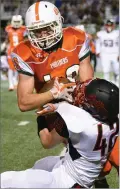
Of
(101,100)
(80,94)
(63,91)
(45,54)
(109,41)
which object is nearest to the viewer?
(101,100)

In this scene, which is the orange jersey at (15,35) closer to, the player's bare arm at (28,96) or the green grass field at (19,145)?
the green grass field at (19,145)

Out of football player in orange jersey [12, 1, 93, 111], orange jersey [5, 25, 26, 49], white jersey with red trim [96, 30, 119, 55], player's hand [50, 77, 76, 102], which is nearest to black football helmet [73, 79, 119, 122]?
player's hand [50, 77, 76, 102]

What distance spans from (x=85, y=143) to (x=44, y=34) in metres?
1.22

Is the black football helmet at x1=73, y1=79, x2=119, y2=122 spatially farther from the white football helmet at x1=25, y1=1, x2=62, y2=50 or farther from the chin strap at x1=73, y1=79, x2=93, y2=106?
the white football helmet at x1=25, y1=1, x2=62, y2=50

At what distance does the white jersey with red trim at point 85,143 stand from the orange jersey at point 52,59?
953 millimetres

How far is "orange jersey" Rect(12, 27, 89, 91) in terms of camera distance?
12.1ft

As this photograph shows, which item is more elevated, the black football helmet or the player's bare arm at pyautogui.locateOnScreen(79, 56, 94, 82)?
the black football helmet

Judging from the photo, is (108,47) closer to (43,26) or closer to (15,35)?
(15,35)

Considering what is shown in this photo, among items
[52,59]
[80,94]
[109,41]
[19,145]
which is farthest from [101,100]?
[109,41]

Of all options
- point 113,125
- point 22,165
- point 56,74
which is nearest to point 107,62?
point 22,165

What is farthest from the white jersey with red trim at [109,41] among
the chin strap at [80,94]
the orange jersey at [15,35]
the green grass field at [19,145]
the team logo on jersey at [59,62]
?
the chin strap at [80,94]

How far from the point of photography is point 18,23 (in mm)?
11555

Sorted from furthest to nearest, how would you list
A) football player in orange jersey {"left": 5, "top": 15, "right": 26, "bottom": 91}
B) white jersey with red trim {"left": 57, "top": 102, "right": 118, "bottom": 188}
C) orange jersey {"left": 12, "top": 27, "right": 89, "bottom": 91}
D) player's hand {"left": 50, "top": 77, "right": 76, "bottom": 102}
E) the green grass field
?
football player in orange jersey {"left": 5, "top": 15, "right": 26, "bottom": 91} < the green grass field < orange jersey {"left": 12, "top": 27, "right": 89, "bottom": 91} < player's hand {"left": 50, "top": 77, "right": 76, "bottom": 102} < white jersey with red trim {"left": 57, "top": 102, "right": 118, "bottom": 188}

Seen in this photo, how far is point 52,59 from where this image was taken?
374cm
